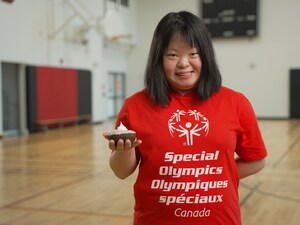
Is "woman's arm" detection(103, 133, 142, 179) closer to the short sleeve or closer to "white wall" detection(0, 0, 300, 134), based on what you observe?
the short sleeve

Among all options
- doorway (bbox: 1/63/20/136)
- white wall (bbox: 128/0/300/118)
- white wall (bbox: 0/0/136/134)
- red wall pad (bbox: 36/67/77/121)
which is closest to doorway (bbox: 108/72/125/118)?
white wall (bbox: 0/0/136/134)

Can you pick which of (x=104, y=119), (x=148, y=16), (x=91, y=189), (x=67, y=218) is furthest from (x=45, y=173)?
(x=148, y=16)

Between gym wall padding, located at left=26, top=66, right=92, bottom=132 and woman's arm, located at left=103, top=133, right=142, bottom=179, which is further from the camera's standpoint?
gym wall padding, located at left=26, top=66, right=92, bottom=132

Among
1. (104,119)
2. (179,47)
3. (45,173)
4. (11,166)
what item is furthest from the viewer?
(104,119)

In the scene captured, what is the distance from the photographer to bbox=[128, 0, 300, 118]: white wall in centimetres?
1638

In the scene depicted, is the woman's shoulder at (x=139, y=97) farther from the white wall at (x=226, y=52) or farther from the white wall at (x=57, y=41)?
the white wall at (x=226, y=52)

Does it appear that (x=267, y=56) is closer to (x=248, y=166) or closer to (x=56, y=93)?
(x=56, y=93)

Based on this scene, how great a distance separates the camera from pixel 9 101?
36.8 feet

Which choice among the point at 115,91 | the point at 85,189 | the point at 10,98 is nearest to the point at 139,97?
the point at 85,189

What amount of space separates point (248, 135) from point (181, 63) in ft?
1.14

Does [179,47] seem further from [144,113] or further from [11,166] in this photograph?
[11,166]

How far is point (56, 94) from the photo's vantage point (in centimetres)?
1267

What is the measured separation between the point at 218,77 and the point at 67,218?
2806 mm

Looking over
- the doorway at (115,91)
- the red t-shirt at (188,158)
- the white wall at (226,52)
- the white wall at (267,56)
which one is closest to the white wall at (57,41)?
the white wall at (226,52)
